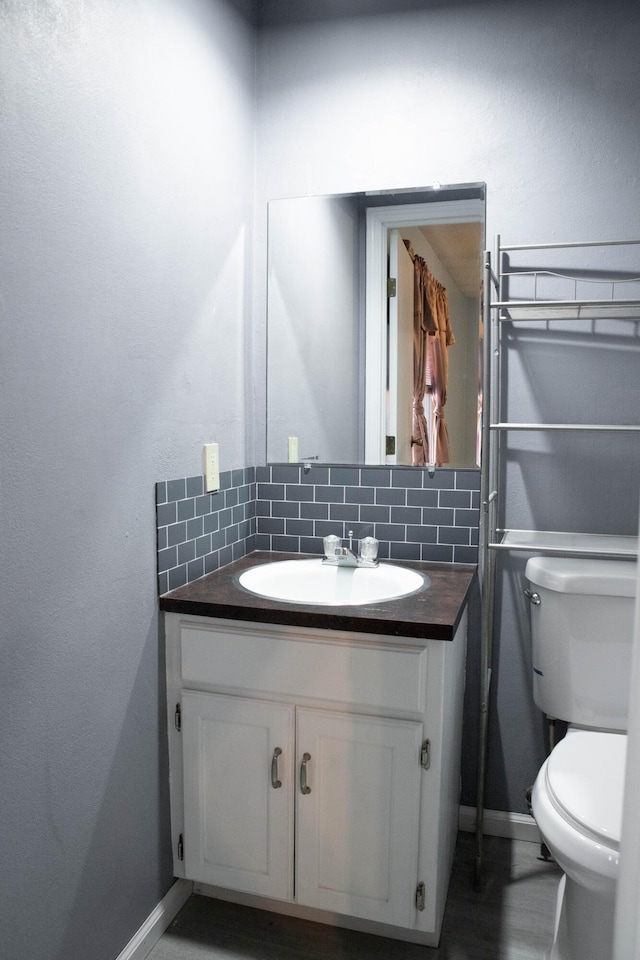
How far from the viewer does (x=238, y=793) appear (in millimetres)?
1691

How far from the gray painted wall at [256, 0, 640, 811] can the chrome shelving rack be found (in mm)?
61

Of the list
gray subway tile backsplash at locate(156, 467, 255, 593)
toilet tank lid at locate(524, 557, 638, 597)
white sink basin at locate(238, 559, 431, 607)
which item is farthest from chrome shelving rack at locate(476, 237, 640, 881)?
gray subway tile backsplash at locate(156, 467, 255, 593)

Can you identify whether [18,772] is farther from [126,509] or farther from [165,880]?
[165,880]

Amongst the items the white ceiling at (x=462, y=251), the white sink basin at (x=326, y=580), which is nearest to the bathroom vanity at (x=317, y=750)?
the white sink basin at (x=326, y=580)

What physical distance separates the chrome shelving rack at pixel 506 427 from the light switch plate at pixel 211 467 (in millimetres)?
707

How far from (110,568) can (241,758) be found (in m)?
0.56

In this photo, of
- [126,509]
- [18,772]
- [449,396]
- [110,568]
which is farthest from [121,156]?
[18,772]

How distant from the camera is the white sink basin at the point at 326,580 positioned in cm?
193

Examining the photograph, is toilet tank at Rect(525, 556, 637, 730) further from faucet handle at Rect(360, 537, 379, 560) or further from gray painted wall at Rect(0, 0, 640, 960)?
faucet handle at Rect(360, 537, 379, 560)

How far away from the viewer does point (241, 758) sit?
168cm

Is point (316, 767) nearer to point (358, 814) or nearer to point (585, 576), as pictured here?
point (358, 814)

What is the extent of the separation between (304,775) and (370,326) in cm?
125

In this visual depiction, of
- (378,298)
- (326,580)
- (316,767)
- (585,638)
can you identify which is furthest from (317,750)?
(378,298)

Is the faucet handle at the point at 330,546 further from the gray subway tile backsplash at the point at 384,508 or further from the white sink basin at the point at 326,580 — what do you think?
the gray subway tile backsplash at the point at 384,508
